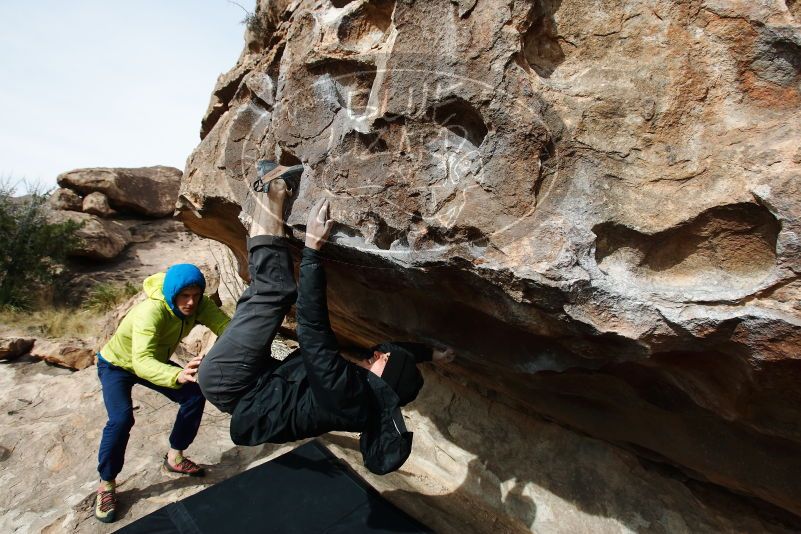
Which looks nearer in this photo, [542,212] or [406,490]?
[542,212]

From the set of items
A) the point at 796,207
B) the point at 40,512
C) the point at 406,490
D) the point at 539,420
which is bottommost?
the point at 40,512

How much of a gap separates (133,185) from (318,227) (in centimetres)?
906

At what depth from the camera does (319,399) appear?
204 centimetres

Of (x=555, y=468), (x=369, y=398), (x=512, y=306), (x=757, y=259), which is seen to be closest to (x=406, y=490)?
(x=555, y=468)

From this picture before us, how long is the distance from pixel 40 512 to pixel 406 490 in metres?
2.09

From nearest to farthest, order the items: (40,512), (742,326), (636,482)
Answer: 1. (742,326)
2. (636,482)
3. (40,512)

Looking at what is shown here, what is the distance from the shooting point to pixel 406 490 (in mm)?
2900

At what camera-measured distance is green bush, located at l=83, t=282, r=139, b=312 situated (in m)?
6.66

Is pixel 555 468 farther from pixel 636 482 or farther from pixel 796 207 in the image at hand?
pixel 796 207

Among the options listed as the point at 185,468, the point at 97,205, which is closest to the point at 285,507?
the point at 185,468

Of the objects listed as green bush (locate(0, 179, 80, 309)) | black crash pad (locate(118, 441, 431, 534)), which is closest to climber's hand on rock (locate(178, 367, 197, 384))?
black crash pad (locate(118, 441, 431, 534))

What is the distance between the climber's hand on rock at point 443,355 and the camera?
2438 millimetres

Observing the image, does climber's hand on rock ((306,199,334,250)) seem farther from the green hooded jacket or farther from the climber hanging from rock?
the green hooded jacket

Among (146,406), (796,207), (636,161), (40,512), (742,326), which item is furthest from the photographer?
(146,406)
